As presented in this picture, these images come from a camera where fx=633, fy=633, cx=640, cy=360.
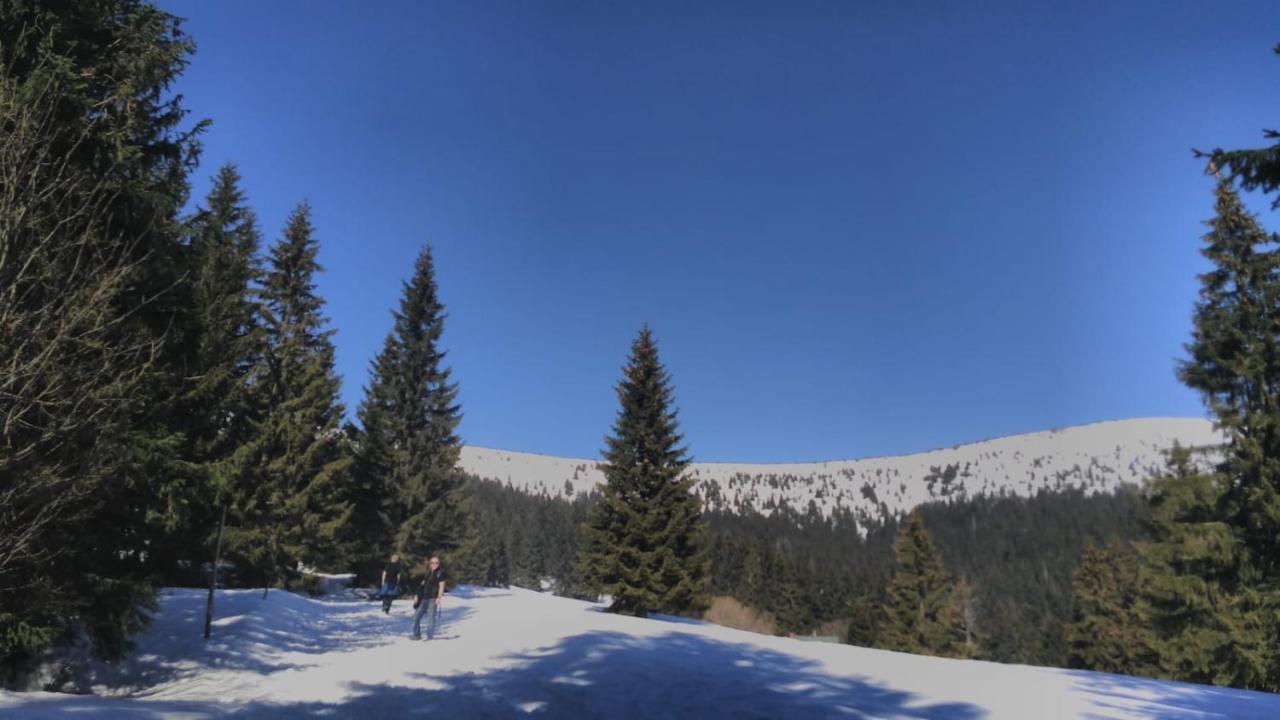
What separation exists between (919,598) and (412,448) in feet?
116

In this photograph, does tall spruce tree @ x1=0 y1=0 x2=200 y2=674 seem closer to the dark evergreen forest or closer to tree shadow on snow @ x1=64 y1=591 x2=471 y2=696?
tree shadow on snow @ x1=64 y1=591 x2=471 y2=696

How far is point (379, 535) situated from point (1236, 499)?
31.7 m

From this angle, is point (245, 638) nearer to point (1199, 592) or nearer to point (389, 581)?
point (389, 581)

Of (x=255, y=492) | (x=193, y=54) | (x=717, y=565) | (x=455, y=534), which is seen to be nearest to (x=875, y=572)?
(x=717, y=565)

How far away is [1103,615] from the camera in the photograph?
41344 mm

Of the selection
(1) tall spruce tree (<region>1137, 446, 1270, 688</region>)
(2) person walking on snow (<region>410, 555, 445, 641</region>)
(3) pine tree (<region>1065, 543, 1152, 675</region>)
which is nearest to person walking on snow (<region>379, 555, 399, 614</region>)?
(2) person walking on snow (<region>410, 555, 445, 641</region>)

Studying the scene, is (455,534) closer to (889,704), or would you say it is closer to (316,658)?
(316,658)

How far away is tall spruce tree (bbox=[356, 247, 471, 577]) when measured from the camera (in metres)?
29.3

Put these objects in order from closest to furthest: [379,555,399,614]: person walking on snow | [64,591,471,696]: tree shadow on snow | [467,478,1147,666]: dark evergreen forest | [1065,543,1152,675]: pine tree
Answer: [64,591,471,696]: tree shadow on snow < [379,555,399,614]: person walking on snow < [1065,543,1152,675]: pine tree < [467,478,1147,666]: dark evergreen forest

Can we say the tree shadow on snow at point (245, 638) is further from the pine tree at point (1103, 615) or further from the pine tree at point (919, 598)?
the pine tree at point (1103, 615)

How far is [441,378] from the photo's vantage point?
Result: 1275 inches

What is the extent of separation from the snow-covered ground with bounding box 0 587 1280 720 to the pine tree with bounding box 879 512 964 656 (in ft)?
109

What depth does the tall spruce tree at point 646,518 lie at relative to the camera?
985 inches

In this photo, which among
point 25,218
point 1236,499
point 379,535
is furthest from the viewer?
point 379,535
